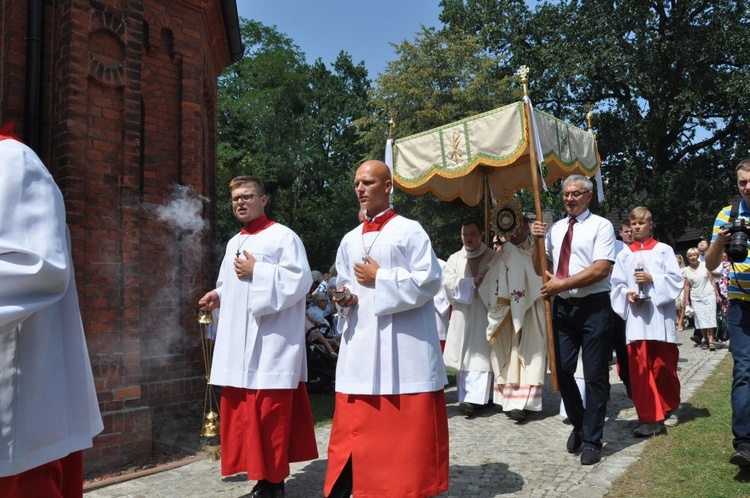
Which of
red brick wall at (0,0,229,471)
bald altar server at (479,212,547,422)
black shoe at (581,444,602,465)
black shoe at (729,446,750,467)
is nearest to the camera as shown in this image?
black shoe at (729,446,750,467)

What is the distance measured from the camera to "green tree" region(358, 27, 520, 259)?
27.5m

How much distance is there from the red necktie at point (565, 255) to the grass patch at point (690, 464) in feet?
5.19

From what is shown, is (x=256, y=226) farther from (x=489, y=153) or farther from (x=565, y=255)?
(x=489, y=153)

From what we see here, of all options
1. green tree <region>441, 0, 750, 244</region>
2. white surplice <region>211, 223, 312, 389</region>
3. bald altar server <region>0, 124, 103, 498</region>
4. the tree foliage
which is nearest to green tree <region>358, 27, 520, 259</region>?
green tree <region>441, 0, 750, 244</region>

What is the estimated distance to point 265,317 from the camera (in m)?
4.57

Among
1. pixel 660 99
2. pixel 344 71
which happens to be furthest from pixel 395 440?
pixel 344 71

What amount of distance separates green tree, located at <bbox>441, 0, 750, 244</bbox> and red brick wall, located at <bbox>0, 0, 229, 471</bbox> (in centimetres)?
2151

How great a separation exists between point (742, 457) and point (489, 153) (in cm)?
398

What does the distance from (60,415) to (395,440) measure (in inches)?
81.2

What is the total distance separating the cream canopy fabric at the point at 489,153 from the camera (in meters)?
7.02

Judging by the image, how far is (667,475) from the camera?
15.4 ft

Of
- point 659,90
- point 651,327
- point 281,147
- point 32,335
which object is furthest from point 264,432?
point 281,147

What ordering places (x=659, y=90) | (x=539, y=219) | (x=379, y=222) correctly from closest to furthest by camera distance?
1. (x=379, y=222)
2. (x=539, y=219)
3. (x=659, y=90)

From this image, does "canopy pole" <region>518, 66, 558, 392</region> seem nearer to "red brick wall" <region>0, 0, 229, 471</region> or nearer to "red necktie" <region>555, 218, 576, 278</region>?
"red necktie" <region>555, 218, 576, 278</region>
